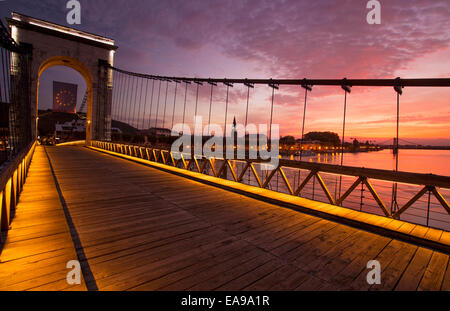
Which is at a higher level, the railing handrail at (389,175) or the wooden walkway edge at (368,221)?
the railing handrail at (389,175)

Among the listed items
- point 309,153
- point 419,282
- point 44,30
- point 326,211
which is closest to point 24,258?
point 419,282

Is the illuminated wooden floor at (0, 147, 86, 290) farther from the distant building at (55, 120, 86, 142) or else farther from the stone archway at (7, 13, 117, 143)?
the distant building at (55, 120, 86, 142)

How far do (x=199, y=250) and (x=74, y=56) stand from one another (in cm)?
2446

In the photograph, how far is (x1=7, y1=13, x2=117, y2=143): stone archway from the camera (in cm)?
1770

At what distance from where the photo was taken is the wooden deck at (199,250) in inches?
83.7

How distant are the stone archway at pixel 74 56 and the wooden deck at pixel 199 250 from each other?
18538 millimetres

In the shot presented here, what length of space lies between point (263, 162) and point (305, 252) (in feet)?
11.8

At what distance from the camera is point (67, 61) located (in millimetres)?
20969

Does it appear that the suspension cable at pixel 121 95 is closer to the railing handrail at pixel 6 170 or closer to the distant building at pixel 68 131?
the railing handrail at pixel 6 170

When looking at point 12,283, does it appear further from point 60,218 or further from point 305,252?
point 305,252

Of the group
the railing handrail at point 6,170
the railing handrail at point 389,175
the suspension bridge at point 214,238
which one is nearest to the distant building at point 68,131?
the suspension bridge at point 214,238

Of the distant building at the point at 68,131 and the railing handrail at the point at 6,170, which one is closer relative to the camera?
the railing handrail at the point at 6,170

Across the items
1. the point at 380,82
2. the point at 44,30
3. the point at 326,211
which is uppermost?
the point at 44,30

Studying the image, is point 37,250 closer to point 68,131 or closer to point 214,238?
point 214,238
